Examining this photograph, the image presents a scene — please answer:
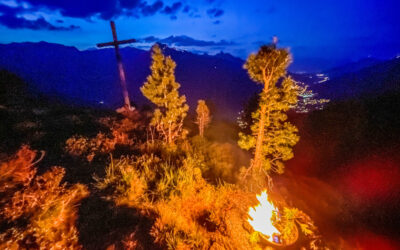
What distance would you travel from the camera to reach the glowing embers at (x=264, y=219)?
483 cm

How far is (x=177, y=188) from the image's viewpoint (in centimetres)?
525

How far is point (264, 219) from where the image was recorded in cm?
502

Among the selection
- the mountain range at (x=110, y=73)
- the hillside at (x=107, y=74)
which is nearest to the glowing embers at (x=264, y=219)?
the mountain range at (x=110, y=73)

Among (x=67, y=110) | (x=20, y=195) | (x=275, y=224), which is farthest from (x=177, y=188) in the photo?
(x=67, y=110)

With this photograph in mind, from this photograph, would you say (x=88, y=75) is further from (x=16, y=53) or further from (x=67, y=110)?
(x=67, y=110)

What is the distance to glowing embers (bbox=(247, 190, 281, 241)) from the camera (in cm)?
483

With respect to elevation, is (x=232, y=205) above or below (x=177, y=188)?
below

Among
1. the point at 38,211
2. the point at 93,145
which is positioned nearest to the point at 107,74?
the point at 93,145

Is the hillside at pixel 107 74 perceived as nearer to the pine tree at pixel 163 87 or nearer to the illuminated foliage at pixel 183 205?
the pine tree at pixel 163 87

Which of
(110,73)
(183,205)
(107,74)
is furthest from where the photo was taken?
(110,73)

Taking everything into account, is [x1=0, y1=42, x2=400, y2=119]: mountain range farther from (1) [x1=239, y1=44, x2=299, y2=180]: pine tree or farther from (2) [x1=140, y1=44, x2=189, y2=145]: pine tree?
(1) [x1=239, y1=44, x2=299, y2=180]: pine tree

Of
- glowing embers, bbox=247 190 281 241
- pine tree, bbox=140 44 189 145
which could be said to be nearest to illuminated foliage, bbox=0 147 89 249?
glowing embers, bbox=247 190 281 241

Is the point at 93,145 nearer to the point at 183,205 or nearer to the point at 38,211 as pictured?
the point at 38,211

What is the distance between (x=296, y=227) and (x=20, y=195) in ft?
22.5
